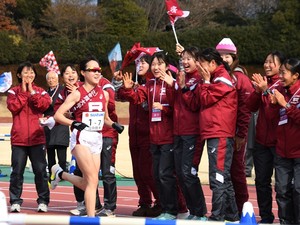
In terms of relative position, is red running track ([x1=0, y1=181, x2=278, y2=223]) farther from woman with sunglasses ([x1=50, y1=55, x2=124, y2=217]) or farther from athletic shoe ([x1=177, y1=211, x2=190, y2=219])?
woman with sunglasses ([x1=50, y1=55, x2=124, y2=217])

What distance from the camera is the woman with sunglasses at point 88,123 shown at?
897 cm

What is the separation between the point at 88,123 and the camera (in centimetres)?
923

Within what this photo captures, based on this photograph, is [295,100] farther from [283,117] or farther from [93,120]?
[93,120]

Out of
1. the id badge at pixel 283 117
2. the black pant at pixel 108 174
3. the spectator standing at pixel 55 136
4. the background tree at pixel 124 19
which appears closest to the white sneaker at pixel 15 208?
the black pant at pixel 108 174

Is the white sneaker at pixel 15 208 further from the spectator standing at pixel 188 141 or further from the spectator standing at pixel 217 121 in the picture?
the spectator standing at pixel 217 121

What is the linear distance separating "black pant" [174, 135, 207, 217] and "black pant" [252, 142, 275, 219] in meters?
0.69

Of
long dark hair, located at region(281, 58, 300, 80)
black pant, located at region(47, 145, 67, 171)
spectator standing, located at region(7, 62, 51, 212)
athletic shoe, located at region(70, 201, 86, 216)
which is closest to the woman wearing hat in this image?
long dark hair, located at region(281, 58, 300, 80)

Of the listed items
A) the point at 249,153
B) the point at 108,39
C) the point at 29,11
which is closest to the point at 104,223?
the point at 249,153

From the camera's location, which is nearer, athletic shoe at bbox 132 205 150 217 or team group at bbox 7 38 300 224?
team group at bbox 7 38 300 224

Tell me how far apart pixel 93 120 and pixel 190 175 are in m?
1.31

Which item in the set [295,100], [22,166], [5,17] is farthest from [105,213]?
[5,17]

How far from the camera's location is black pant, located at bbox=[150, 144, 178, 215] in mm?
Result: 9719

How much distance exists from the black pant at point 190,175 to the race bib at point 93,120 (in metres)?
0.95

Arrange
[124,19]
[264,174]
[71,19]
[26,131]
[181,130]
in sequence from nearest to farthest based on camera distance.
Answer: [264,174], [181,130], [26,131], [124,19], [71,19]
